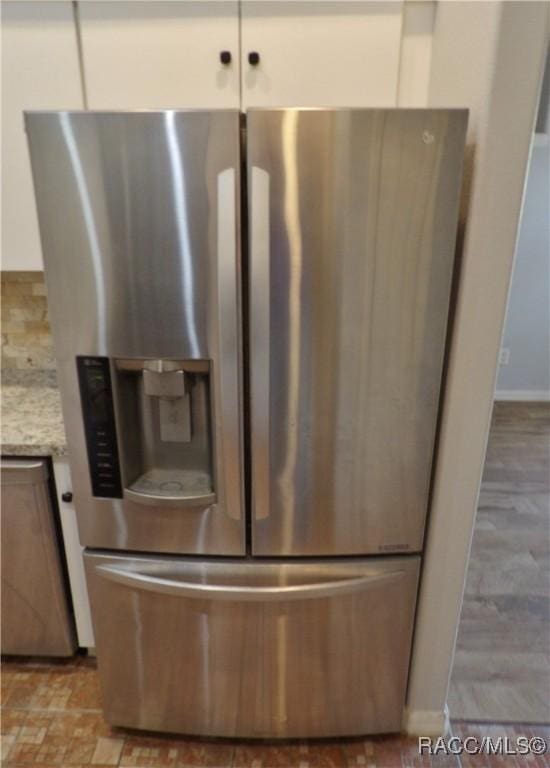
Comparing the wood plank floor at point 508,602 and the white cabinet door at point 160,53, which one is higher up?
the white cabinet door at point 160,53

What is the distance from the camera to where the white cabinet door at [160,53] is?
132 cm

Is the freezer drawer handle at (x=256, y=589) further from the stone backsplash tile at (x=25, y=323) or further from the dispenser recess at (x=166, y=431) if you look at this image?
the stone backsplash tile at (x=25, y=323)

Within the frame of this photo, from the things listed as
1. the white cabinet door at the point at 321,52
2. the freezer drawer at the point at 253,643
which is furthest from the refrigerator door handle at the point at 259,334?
the white cabinet door at the point at 321,52

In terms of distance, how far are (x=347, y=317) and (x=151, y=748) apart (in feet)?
4.63

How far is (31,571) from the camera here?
1588 millimetres

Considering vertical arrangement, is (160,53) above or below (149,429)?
above

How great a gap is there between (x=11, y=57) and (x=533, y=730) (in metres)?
2.52

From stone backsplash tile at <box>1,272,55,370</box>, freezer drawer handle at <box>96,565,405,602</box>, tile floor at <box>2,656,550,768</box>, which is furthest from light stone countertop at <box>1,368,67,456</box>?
tile floor at <box>2,656,550,768</box>

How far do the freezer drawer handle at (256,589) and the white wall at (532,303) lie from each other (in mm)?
2790

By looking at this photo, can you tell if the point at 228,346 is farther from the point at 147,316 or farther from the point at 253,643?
the point at 253,643

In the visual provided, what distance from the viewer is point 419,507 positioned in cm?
125

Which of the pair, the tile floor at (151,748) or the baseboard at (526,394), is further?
the baseboard at (526,394)

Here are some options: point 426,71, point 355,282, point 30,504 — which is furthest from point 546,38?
point 30,504

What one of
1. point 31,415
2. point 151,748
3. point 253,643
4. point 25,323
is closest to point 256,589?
point 253,643
